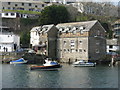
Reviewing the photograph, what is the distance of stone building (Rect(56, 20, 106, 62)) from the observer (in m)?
65.0

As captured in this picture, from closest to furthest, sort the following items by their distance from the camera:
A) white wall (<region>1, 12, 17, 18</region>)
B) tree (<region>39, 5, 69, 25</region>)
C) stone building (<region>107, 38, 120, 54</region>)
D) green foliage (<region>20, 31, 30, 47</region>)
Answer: stone building (<region>107, 38, 120, 54</region>)
green foliage (<region>20, 31, 30, 47</region>)
tree (<region>39, 5, 69, 25</region>)
white wall (<region>1, 12, 17, 18</region>)

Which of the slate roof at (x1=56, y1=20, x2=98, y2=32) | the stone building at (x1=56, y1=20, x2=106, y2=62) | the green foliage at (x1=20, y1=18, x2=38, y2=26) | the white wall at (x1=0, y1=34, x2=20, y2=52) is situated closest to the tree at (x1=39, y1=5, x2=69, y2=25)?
the green foliage at (x1=20, y1=18, x2=38, y2=26)

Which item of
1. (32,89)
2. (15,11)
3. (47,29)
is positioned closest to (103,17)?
(15,11)

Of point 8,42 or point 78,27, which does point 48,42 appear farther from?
point 8,42

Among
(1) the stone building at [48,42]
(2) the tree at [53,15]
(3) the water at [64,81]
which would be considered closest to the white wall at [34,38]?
(1) the stone building at [48,42]

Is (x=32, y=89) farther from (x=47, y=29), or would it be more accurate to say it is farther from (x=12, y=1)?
(x=12, y=1)

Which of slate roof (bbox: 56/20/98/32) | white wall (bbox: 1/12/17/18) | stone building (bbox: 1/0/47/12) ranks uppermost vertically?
stone building (bbox: 1/0/47/12)

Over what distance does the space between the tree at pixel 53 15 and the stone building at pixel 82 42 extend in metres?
14.5

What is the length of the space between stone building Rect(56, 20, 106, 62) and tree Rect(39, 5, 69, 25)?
571 inches

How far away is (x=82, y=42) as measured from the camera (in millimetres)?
65812

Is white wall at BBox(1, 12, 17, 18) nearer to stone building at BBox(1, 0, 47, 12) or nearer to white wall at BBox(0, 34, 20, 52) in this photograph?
stone building at BBox(1, 0, 47, 12)

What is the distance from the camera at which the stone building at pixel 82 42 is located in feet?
213

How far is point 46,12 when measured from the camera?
277 feet

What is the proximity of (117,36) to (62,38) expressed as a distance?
19582mm
